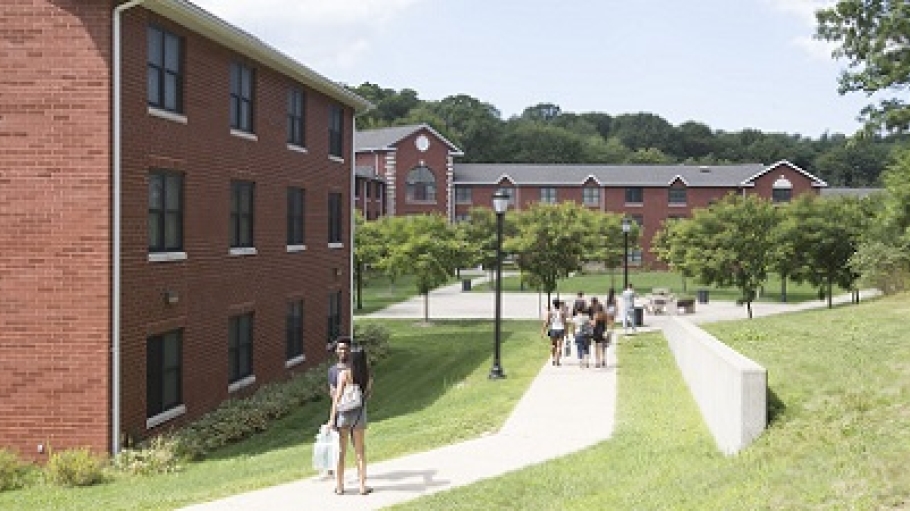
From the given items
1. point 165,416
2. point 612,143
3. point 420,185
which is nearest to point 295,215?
point 165,416

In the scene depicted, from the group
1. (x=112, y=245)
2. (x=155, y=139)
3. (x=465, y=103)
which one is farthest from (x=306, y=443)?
(x=465, y=103)

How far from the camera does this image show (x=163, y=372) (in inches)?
674

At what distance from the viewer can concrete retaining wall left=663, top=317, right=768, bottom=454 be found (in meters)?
10.7

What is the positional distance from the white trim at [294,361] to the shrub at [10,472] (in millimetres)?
9729

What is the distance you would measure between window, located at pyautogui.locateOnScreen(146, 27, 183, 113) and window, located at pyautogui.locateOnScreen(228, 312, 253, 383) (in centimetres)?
511

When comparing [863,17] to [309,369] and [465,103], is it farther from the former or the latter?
[465,103]

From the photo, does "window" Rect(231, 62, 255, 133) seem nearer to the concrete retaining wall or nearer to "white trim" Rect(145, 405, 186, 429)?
"white trim" Rect(145, 405, 186, 429)

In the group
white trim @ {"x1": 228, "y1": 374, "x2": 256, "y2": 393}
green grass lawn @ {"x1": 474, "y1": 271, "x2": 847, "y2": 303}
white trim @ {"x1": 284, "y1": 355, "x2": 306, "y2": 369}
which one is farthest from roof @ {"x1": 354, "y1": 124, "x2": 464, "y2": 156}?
white trim @ {"x1": 228, "y1": 374, "x2": 256, "y2": 393}

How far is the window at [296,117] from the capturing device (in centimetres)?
2411

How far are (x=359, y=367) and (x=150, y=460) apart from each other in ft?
18.6

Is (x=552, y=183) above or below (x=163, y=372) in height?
above

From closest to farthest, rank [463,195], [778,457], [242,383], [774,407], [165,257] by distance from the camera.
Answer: [778,457]
[774,407]
[165,257]
[242,383]
[463,195]

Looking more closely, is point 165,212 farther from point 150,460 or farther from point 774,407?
point 774,407

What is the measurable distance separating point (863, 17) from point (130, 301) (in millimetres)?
24179
